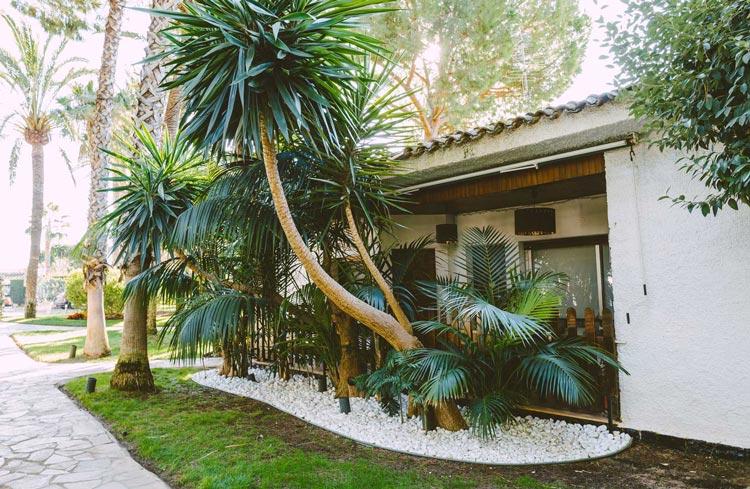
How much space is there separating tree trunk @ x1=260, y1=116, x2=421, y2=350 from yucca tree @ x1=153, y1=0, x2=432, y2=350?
16mm

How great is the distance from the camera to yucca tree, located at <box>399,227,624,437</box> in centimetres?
463

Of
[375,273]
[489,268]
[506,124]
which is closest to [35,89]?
[375,273]

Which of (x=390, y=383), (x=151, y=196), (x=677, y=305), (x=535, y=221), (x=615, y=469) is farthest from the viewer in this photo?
(x=535, y=221)

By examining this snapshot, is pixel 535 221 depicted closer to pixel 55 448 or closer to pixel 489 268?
pixel 489 268

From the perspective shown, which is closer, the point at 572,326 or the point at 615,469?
the point at 615,469

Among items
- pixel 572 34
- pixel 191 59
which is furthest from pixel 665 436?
pixel 572 34

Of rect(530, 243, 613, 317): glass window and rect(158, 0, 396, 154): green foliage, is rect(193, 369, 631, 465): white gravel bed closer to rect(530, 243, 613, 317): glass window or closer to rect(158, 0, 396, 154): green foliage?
rect(530, 243, 613, 317): glass window

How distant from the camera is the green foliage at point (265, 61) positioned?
4484 mm

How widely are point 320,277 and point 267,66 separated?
7.35 feet

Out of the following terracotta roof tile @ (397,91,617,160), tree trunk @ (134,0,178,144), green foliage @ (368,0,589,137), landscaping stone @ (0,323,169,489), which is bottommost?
landscaping stone @ (0,323,169,489)

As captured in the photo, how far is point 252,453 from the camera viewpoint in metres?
4.79

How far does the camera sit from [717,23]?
334 centimetres

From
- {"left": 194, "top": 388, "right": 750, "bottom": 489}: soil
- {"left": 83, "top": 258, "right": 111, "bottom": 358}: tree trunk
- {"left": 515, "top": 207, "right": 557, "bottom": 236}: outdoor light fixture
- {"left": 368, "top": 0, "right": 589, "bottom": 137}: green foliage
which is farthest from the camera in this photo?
{"left": 368, "top": 0, "right": 589, "bottom": 137}: green foliage

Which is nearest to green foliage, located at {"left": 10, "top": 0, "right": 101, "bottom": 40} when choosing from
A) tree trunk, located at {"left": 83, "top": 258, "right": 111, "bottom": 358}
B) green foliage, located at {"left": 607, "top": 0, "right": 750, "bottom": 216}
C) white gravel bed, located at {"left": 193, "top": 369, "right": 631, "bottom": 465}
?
tree trunk, located at {"left": 83, "top": 258, "right": 111, "bottom": 358}
